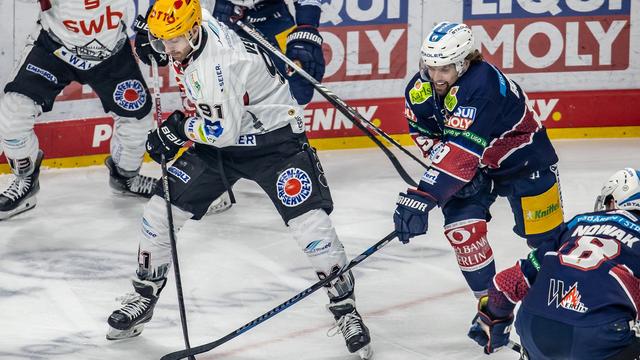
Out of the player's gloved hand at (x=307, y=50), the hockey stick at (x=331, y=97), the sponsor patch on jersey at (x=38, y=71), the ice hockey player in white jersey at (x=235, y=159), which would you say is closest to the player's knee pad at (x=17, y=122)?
the sponsor patch on jersey at (x=38, y=71)

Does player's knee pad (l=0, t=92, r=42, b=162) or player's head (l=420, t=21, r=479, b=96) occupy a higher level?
player's head (l=420, t=21, r=479, b=96)

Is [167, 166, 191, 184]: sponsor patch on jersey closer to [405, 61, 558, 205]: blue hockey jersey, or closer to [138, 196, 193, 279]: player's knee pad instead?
[138, 196, 193, 279]: player's knee pad

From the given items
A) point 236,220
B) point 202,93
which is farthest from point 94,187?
point 202,93

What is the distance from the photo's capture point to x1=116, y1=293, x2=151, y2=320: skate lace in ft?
17.5

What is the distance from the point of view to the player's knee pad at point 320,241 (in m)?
5.10

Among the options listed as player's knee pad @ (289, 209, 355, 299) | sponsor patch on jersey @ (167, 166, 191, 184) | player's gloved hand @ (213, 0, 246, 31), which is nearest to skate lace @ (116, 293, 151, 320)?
sponsor patch on jersey @ (167, 166, 191, 184)

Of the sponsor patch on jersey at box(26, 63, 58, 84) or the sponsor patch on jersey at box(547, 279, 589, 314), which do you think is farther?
the sponsor patch on jersey at box(26, 63, 58, 84)

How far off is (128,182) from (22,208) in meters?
0.62

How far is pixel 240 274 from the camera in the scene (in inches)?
242

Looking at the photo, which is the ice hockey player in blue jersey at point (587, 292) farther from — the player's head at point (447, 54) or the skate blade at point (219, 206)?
the skate blade at point (219, 206)

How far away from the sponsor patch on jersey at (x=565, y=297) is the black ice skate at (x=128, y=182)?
12.1ft

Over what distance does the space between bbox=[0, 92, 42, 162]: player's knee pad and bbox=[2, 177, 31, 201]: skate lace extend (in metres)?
0.17

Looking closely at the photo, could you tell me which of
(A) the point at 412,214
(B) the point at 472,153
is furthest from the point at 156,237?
(B) the point at 472,153

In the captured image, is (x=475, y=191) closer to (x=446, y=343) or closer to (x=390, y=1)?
(x=446, y=343)
